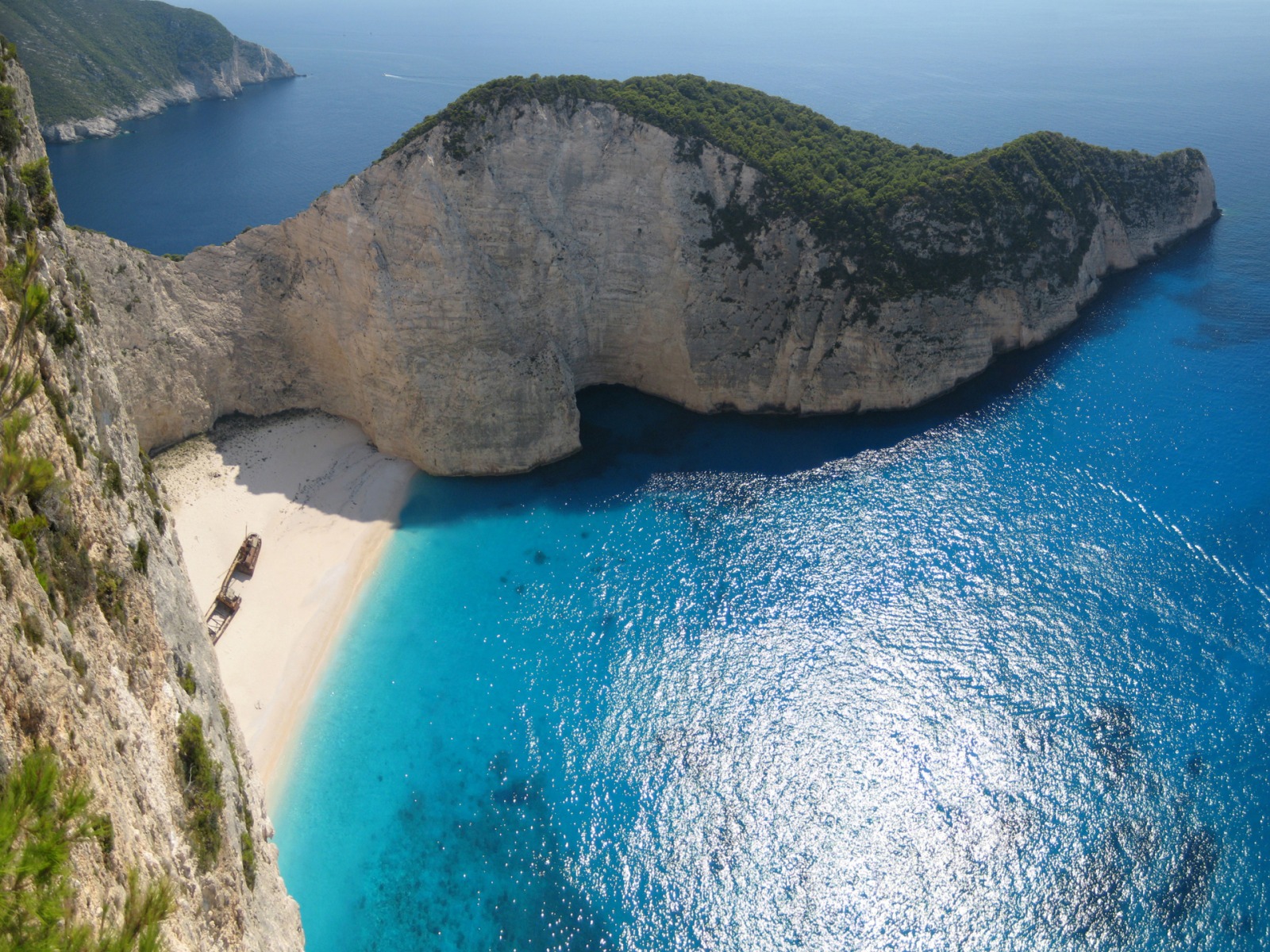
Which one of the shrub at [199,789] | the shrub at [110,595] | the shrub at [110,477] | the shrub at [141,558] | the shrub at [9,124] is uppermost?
the shrub at [9,124]

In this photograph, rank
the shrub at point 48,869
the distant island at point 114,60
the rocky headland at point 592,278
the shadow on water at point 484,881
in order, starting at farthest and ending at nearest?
the distant island at point 114,60 < the rocky headland at point 592,278 < the shadow on water at point 484,881 < the shrub at point 48,869

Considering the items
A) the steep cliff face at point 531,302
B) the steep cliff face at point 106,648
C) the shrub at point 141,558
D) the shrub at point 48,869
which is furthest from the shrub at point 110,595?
the steep cliff face at point 531,302

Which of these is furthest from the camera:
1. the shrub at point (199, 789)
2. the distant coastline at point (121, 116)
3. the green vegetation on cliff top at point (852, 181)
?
the distant coastline at point (121, 116)

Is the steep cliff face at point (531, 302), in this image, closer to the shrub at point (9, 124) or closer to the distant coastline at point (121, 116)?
the shrub at point (9, 124)

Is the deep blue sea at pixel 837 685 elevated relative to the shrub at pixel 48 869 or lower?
lower

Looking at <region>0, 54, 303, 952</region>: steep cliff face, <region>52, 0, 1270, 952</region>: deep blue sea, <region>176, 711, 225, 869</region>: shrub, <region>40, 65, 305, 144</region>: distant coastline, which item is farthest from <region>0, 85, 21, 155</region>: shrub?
<region>40, 65, 305, 144</region>: distant coastline

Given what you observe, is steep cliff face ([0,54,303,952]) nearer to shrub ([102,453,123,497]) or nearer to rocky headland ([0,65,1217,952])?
shrub ([102,453,123,497])

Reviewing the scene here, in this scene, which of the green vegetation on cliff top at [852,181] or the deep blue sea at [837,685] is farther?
the green vegetation on cliff top at [852,181]
